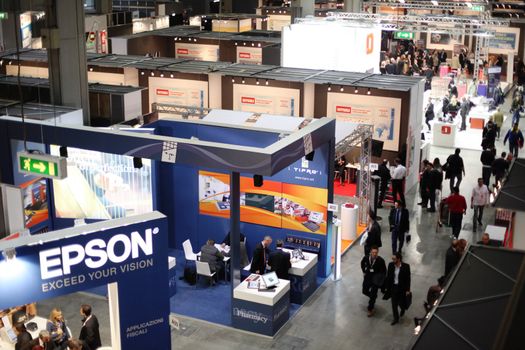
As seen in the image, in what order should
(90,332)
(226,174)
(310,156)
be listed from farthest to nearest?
1. (226,174)
2. (310,156)
3. (90,332)

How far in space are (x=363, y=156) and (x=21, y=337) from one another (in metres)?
7.17

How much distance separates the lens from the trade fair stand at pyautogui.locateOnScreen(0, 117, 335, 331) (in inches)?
385

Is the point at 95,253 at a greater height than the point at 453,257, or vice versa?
the point at 95,253

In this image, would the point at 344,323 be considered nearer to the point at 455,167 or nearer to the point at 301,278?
the point at 301,278

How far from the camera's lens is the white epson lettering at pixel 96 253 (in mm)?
7273

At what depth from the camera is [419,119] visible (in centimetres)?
1645

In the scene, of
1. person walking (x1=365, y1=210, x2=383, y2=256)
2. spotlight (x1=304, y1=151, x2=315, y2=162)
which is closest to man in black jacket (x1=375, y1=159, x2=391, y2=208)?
person walking (x1=365, y1=210, x2=383, y2=256)

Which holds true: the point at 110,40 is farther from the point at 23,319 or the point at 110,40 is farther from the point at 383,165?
the point at 23,319

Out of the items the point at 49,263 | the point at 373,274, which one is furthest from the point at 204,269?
the point at 49,263

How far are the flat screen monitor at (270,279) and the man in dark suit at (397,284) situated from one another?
5.02 feet

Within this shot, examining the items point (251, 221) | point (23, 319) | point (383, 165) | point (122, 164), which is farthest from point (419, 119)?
point (23, 319)

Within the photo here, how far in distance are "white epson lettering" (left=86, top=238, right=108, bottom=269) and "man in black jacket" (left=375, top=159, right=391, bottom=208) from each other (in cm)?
832

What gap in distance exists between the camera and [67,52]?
12391 millimetres

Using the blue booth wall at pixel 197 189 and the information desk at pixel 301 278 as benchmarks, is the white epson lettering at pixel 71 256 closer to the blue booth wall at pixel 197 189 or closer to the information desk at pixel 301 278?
the information desk at pixel 301 278
